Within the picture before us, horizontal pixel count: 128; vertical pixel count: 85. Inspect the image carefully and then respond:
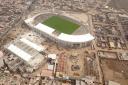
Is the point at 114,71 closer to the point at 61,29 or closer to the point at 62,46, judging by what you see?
the point at 62,46

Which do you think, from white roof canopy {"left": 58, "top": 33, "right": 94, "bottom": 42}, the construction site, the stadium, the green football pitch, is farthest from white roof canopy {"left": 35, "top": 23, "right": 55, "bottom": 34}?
white roof canopy {"left": 58, "top": 33, "right": 94, "bottom": 42}

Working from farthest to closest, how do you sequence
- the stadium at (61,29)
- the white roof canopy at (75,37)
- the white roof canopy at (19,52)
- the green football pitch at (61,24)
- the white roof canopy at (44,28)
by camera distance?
the green football pitch at (61,24) → the white roof canopy at (44,28) → the stadium at (61,29) → the white roof canopy at (75,37) → the white roof canopy at (19,52)

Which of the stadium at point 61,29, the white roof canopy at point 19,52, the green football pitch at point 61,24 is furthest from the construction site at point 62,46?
the green football pitch at point 61,24

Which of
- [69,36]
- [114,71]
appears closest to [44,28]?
[69,36]

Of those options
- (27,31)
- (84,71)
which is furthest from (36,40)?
(84,71)

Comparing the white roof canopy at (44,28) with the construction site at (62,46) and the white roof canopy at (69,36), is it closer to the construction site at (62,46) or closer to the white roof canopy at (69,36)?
the white roof canopy at (69,36)

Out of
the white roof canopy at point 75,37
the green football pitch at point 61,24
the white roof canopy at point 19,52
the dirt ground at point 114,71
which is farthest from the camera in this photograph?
the green football pitch at point 61,24
